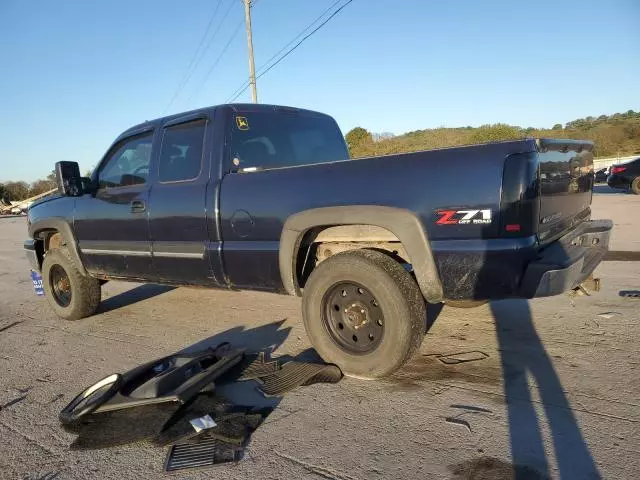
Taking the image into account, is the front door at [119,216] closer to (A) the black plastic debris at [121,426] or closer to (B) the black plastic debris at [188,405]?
(B) the black plastic debris at [188,405]

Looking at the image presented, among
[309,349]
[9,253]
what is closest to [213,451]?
[309,349]

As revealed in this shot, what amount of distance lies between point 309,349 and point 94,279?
299 cm

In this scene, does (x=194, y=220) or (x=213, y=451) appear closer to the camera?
(x=213, y=451)

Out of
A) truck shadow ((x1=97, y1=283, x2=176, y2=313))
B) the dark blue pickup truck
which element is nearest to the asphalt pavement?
the dark blue pickup truck

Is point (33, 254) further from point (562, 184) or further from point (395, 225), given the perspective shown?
point (562, 184)

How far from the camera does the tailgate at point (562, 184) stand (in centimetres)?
287

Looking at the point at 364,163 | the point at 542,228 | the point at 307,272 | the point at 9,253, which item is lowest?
the point at 9,253

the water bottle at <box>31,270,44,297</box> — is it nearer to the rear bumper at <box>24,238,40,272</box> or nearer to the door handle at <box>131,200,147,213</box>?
the rear bumper at <box>24,238,40,272</box>

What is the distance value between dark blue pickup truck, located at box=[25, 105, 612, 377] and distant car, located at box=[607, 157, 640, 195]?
15.8 meters

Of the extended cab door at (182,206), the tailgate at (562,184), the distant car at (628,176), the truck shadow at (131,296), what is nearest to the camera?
the tailgate at (562,184)

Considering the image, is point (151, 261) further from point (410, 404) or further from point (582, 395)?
point (582, 395)

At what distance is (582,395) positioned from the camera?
2.84 metres

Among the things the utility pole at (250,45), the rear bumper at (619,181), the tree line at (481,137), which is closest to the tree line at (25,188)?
the tree line at (481,137)

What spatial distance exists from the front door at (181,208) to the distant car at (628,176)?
17.6m
